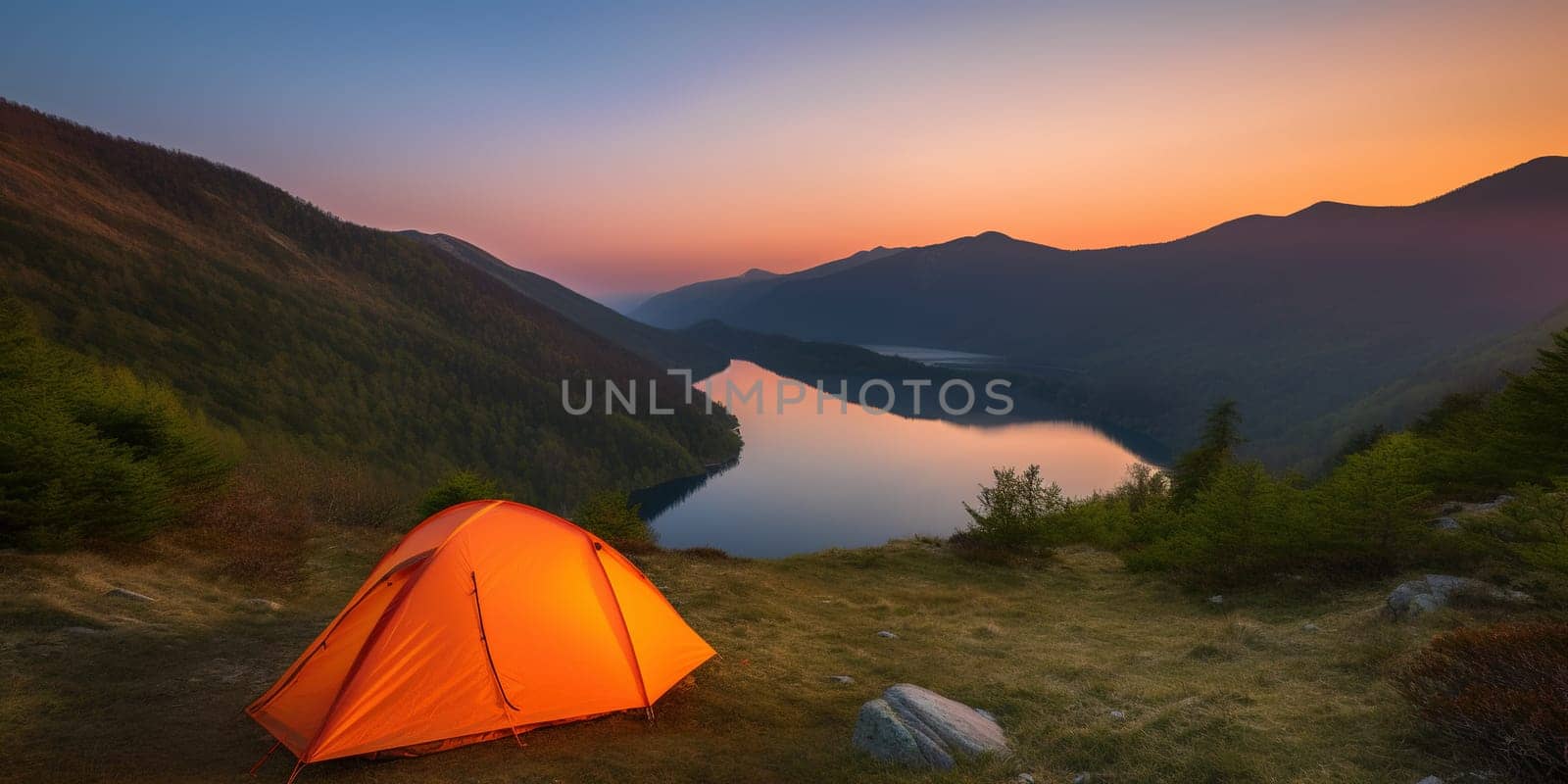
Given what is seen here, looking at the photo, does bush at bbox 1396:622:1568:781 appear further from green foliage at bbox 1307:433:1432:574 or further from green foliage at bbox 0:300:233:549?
green foliage at bbox 0:300:233:549

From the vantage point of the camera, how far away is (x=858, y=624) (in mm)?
14867

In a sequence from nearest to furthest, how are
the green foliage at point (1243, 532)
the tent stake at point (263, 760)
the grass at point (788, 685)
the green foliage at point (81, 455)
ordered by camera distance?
the tent stake at point (263, 760) → the grass at point (788, 685) → the green foliage at point (81, 455) → the green foliage at point (1243, 532)

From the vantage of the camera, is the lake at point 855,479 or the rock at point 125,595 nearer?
the rock at point 125,595

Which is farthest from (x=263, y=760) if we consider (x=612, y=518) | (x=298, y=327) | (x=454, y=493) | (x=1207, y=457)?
(x=298, y=327)

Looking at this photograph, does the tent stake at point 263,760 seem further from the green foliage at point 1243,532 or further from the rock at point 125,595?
the green foliage at point 1243,532

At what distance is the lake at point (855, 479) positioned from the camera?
76.8m

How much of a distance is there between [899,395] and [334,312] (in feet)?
460

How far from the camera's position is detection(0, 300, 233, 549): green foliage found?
487 inches

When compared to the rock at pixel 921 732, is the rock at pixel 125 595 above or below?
above

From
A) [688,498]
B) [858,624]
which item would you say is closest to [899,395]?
[688,498]

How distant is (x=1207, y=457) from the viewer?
31906 millimetres

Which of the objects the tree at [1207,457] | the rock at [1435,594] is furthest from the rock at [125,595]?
the tree at [1207,457]

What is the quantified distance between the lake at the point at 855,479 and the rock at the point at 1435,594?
57.5 m

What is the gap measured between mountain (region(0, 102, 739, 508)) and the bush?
82052 mm
